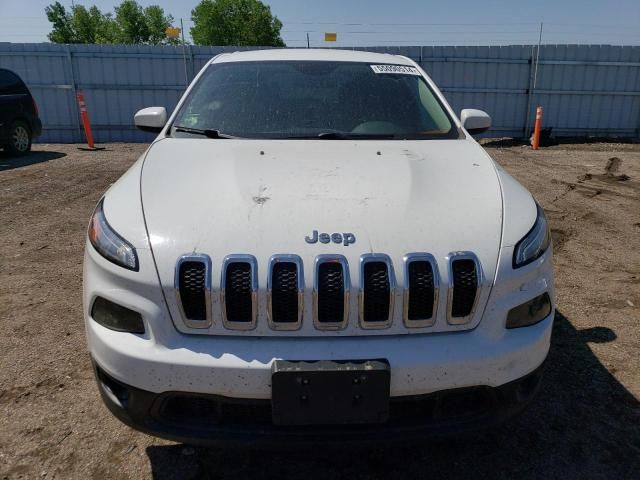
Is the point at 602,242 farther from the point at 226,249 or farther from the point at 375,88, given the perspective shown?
the point at 226,249

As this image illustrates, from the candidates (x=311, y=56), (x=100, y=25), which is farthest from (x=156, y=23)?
(x=311, y=56)

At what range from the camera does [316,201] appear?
6.64 feet

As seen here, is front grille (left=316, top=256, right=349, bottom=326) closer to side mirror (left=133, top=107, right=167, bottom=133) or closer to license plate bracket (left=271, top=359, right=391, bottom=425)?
license plate bracket (left=271, top=359, right=391, bottom=425)

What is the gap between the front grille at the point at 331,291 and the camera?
1710mm

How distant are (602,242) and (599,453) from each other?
3.35 meters

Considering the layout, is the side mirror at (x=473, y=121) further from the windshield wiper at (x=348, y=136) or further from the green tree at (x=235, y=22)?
the green tree at (x=235, y=22)

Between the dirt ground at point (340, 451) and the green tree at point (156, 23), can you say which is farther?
the green tree at point (156, 23)

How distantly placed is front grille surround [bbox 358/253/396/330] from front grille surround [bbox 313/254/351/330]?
0.05 meters

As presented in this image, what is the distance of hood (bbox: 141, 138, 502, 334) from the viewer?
1.79 meters

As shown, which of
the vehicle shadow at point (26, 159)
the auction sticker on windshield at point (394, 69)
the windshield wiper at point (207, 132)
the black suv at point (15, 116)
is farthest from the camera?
the black suv at point (15, 116)

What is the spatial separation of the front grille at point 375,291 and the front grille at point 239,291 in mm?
360

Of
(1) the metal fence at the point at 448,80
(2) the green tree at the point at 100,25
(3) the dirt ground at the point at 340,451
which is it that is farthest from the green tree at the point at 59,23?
(3) the dirt ground at the point at 340,451

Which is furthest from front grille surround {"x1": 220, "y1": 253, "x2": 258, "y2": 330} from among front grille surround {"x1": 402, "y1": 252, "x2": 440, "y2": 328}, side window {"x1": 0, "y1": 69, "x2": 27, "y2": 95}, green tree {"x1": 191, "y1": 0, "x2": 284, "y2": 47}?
green tree {"x1": 191, "y1": 0, "x2": 284, "y2": 47}

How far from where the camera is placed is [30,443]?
89.0 inches
